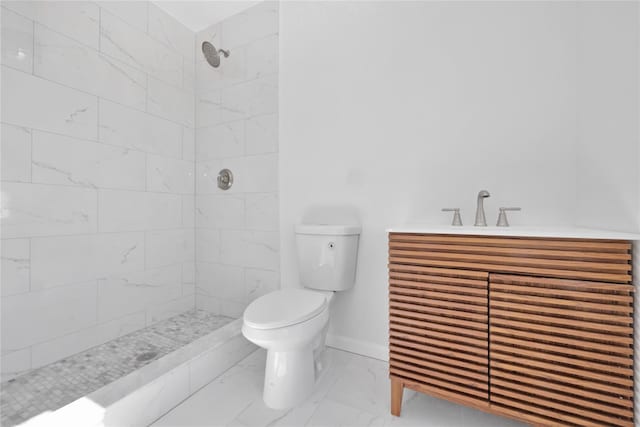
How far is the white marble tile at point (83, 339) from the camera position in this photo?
149 cm

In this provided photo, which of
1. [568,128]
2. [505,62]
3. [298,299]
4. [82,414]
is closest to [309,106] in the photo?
[505,62]

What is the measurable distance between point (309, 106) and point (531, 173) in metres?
1.27

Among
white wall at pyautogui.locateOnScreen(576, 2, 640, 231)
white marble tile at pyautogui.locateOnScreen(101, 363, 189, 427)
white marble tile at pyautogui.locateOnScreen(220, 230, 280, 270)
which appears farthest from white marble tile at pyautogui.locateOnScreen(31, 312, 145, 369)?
white wall at pyautogui.locateOnScreen(576, 2, 640, 231)

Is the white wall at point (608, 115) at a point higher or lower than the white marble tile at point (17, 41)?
lower

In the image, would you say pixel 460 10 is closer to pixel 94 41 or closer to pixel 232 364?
pixel 94 41

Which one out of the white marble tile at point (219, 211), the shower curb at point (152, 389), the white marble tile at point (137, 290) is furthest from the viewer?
the white marble tile at point (219, 211)

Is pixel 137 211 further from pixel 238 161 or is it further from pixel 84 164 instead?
pixel 238 161

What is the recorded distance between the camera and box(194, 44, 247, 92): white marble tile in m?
2.12

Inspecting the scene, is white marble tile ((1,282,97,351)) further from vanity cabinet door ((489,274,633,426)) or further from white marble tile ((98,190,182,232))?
vanity cabinet door ((489,274,633,426))

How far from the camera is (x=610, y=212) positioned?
1.02 meters

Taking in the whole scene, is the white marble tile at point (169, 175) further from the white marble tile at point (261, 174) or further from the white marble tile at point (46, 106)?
the white marble tile at point (261, 174)

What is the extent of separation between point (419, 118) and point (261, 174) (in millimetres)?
1087

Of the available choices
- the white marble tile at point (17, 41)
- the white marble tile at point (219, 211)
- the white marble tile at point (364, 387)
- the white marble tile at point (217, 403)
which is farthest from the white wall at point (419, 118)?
the white marble tile at point (17, 41)

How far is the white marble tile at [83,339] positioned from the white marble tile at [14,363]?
1.0 inches
